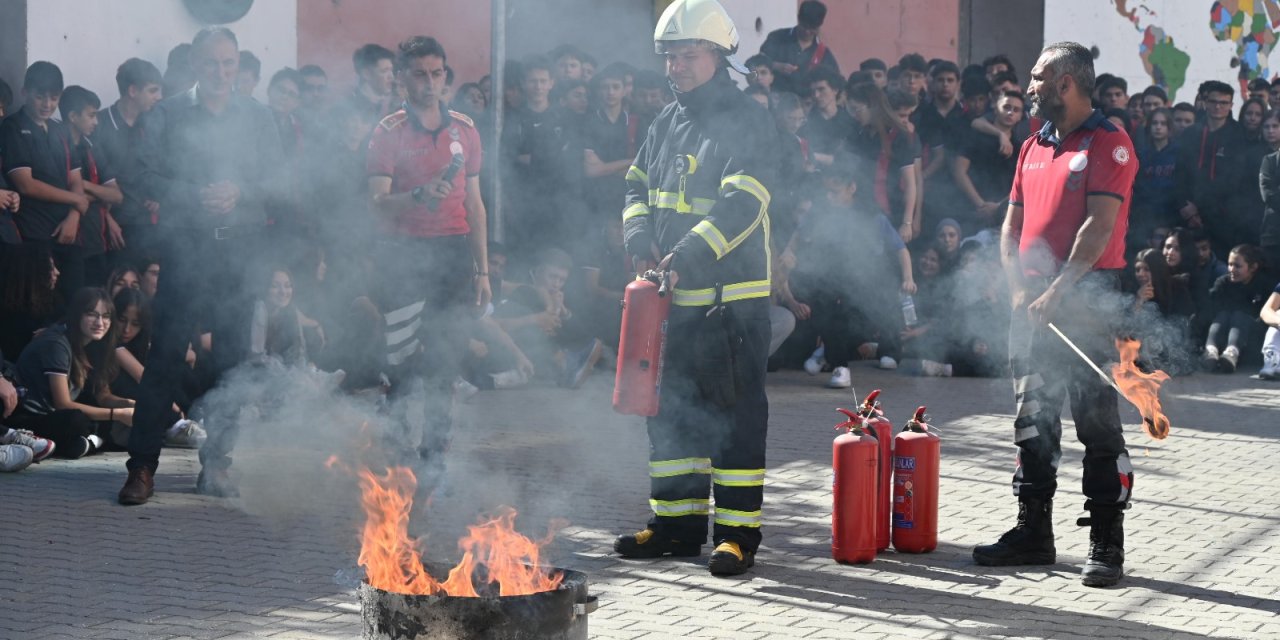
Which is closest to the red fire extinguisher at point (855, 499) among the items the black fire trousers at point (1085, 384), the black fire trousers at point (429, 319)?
the black fire trousers at point (1085, 384)

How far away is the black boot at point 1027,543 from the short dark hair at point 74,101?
6.11 meters

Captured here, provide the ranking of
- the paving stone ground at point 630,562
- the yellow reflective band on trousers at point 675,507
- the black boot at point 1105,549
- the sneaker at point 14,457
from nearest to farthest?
1. the paving stone ground at point 630,562
2. the black boot at point 1105,549
3. the yellow reflective band on trousers at point 675,507
4. the sneaker at point 14,457

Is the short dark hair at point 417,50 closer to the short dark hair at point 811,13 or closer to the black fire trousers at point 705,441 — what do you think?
the black fire trousers at point 705,441

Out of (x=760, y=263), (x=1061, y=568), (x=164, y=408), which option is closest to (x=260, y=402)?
(x=164, y=408)

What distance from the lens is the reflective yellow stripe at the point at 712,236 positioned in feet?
19.2

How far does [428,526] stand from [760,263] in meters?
1.81

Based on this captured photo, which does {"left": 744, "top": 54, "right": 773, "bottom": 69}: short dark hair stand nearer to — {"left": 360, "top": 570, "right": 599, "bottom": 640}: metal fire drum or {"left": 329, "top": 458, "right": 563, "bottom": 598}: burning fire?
{"left": 329, "top": 458, "right": 563, "bottom": 598}: burning fire

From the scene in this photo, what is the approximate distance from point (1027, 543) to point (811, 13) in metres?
7.69

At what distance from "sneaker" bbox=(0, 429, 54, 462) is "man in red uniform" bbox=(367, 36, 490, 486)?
1.99 m

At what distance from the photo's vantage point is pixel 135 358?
8781 millimetres

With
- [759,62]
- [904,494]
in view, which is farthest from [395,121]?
[759,62]

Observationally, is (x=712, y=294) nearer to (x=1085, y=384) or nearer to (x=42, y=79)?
(x=1085, y=384)

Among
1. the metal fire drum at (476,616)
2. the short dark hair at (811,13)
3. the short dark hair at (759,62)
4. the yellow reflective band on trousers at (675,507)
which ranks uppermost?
the short dark hair at (811,13)

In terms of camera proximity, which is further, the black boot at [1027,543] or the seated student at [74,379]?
the seated student at [74,379]
